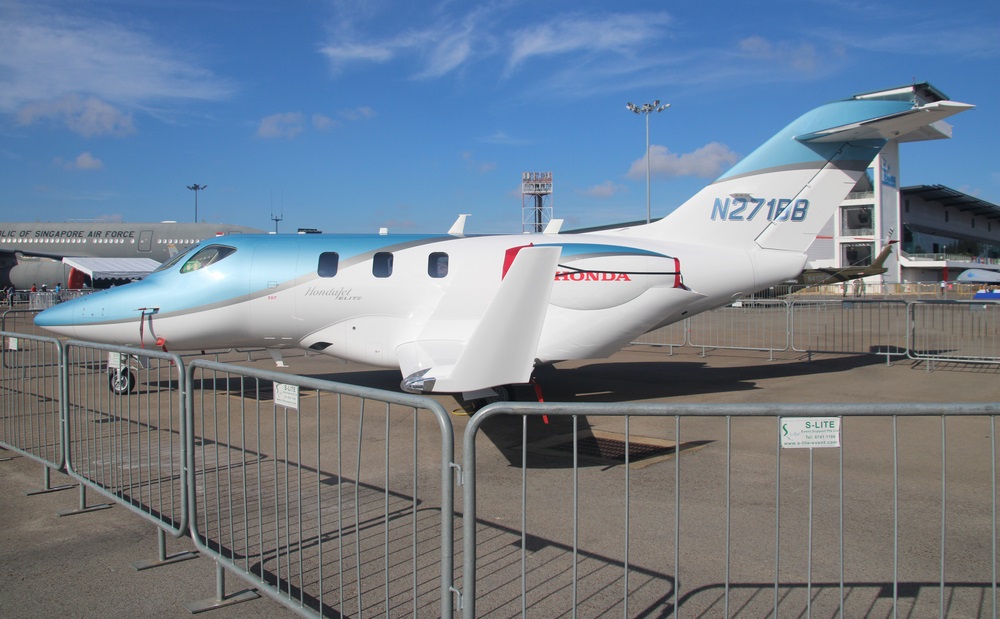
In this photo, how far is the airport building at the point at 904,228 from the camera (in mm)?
58125

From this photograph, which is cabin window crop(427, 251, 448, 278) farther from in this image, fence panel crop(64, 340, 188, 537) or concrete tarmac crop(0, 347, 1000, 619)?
fence panel crop(64, 340, 188, 537)

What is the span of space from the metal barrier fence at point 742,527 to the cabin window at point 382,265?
14.2 feet

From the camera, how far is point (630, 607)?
3.97 m

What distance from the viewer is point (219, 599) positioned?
166 inches

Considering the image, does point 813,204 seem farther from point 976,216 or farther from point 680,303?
point 976,216

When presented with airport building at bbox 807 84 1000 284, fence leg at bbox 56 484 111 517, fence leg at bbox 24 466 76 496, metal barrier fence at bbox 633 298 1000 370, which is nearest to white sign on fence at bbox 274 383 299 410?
fence leg at bbox 56 484 111 517

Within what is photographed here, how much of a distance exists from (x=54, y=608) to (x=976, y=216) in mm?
103988

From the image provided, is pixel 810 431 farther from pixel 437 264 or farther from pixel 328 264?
pixel 328 264

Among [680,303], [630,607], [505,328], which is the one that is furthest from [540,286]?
[680,303]

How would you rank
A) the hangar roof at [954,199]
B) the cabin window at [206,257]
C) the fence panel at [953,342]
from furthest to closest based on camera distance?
the hangar roof at [954,199] → the fence panel at [953,342] → the cabin window at [206,257]

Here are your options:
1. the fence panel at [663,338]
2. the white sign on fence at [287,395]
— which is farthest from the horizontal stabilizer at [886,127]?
the white sign on fence at [287,395]

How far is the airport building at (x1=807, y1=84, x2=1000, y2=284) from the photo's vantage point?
5812 centimetres

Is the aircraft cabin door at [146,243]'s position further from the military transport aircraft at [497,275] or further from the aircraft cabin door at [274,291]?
the aircraft cabin door at [274,291]

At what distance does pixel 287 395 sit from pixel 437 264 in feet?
22.8
